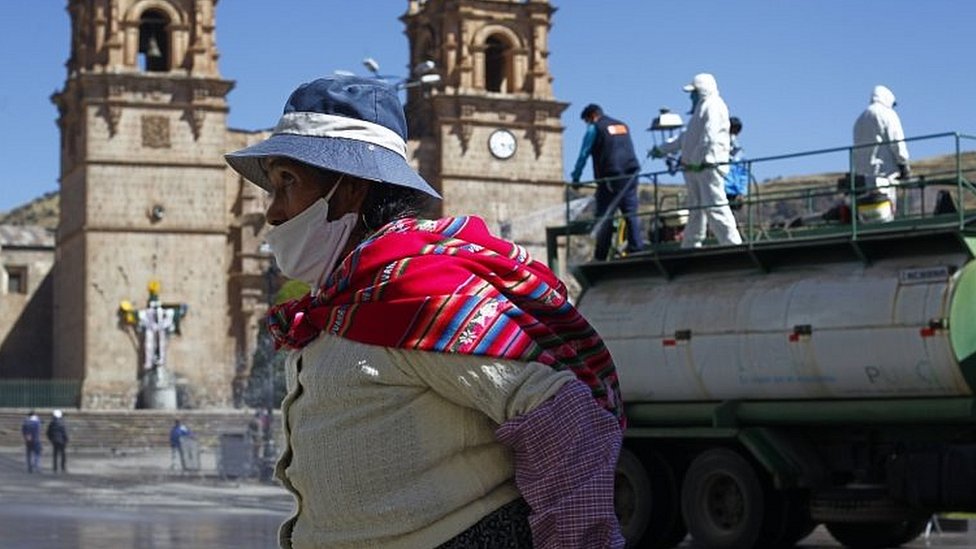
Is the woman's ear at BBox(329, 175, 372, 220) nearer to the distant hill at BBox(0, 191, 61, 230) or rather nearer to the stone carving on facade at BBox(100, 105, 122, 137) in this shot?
the stone carving on facade at BBox(100, 105, 122, 137)

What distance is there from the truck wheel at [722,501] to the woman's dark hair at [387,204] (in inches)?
501

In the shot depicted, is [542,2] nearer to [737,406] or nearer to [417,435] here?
[737,406]

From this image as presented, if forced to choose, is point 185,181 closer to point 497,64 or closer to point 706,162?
point 497,64

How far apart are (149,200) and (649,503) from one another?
5755cm

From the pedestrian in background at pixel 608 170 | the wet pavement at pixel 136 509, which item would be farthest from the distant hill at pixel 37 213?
the pedestrian in background at pixel 608 170

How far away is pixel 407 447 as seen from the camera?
11.1ft

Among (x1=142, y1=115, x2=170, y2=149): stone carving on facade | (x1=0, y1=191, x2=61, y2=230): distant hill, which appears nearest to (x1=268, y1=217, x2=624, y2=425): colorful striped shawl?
(x1=142, y1=115, x2=170, y2=149): stone carving on facade

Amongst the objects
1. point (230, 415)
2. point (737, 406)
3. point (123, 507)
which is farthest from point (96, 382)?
point (737, 406)

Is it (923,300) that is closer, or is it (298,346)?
(298,346)

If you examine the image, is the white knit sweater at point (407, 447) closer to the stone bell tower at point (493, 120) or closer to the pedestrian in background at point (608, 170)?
the pedestrian in background at point (608, 170)

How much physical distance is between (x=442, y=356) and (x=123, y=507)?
22.7 m

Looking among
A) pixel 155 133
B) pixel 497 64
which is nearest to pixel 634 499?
pixel 155 133

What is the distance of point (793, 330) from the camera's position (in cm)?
1527

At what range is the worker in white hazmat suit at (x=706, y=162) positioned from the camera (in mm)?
17000
